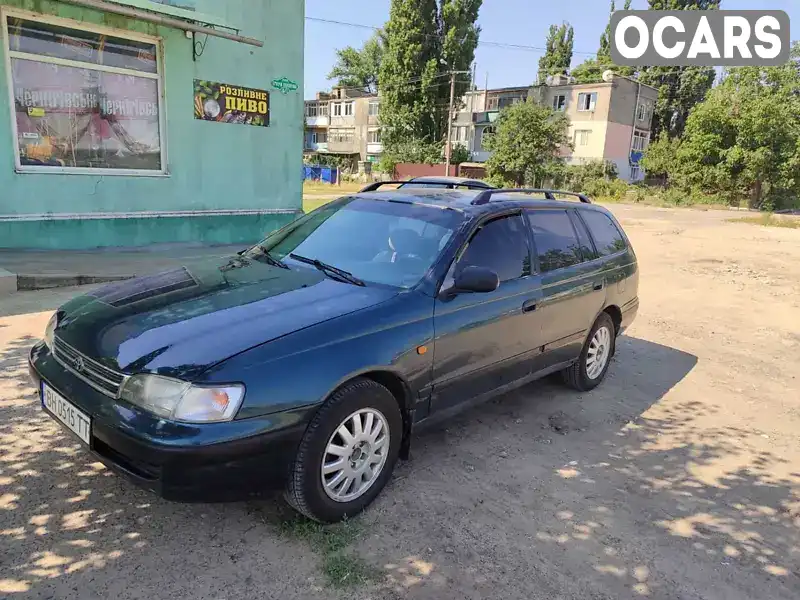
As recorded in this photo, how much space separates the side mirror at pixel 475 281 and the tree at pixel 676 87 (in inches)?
2006

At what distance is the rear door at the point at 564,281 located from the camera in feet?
14.0

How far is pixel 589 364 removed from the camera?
5.07 metres

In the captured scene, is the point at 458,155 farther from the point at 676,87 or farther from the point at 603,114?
the point at 676,87

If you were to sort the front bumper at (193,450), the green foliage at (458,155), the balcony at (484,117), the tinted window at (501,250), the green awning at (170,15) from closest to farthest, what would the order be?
the front bumper at (193,450), the tinted window at (501,250), the green awning at (170,15), the green foliage at (458,155), the balcony at (484,117)

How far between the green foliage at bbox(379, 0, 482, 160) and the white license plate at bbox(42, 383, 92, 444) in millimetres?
42898

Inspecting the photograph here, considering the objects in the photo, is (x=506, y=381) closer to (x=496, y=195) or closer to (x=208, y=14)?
(x=496, y=195)

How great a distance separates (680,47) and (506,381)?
26.1m

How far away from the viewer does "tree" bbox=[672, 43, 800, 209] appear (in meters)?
34.0

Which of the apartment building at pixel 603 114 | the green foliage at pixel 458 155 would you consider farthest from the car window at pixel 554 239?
the green foliage at pixel 458 155

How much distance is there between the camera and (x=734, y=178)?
119ft

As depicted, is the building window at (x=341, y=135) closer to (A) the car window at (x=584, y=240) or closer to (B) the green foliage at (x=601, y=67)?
(B) the green foliage at (x=601, y=67)

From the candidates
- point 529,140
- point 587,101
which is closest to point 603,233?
point 529,140

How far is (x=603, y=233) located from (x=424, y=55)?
41.9 metres

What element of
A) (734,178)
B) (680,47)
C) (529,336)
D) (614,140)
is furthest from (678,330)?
(614,140)
